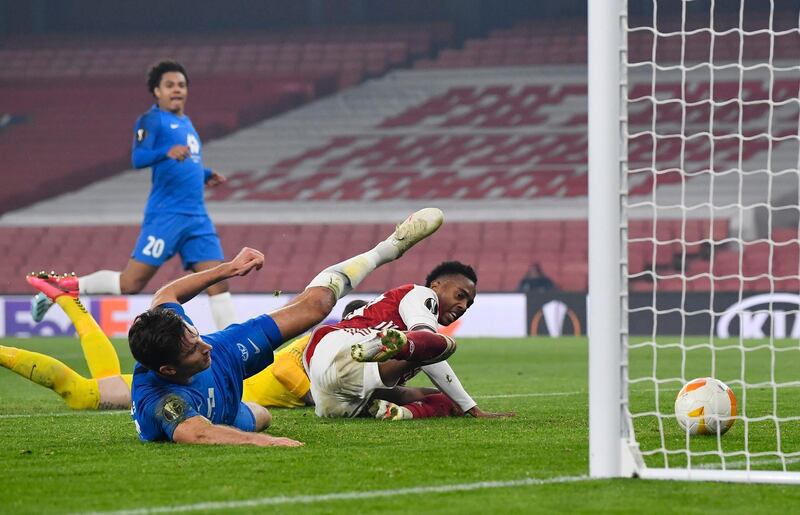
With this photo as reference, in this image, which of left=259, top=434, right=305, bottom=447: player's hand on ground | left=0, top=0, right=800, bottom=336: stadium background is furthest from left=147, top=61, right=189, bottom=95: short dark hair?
left=0, top=0, right=800, bottom=336: stadium background

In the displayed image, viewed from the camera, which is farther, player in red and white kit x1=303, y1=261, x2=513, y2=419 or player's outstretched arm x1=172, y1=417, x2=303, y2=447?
player in red and white kit x1=303, y1=261, x2=513, y2=419

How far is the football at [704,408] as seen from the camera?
515 cm

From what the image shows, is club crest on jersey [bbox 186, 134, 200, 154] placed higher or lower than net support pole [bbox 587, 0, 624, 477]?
higher

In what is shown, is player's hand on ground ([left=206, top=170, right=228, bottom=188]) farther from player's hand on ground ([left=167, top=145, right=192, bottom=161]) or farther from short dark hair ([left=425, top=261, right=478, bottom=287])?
short dark hair ([left=425, top=261, right=478, bottom=287])

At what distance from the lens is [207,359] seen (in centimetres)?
482

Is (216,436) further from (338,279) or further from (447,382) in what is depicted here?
(447,382)

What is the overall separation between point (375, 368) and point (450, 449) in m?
1.31

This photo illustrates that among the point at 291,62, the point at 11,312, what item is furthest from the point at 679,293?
the point at 291,62

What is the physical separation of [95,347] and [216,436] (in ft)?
6.92

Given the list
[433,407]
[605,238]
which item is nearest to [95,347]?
[433,407]

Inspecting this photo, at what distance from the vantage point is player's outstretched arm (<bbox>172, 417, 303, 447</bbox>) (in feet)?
15.6

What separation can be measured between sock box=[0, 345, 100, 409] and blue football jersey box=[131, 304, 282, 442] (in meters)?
1.22

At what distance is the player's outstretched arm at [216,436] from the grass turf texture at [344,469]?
39 mm

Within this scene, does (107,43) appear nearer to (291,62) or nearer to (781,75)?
(291,62)
